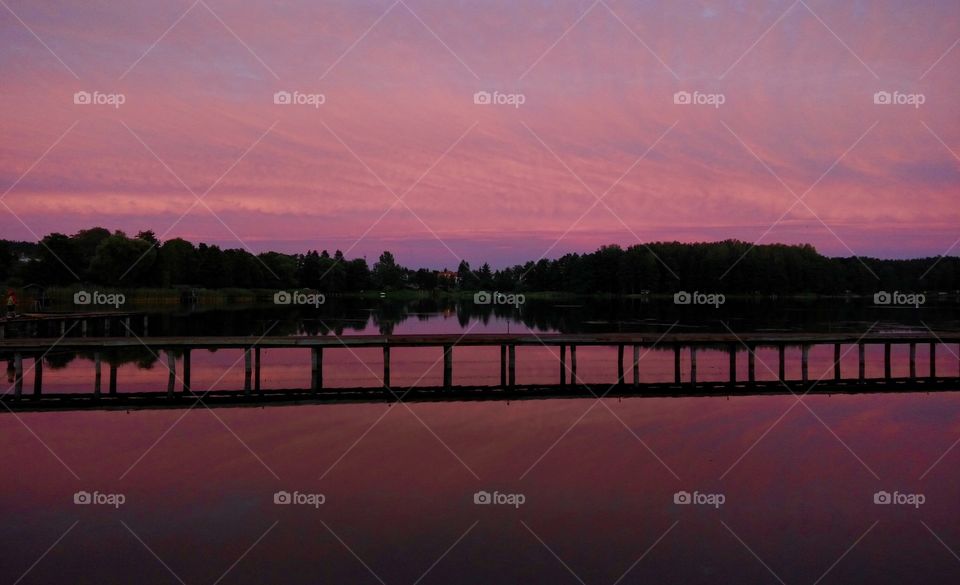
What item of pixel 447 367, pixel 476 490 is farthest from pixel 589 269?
pixel 476 490

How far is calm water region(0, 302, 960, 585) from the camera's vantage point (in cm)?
1145

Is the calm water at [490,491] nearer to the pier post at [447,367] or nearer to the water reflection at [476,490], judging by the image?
the water reflection at [476,490]

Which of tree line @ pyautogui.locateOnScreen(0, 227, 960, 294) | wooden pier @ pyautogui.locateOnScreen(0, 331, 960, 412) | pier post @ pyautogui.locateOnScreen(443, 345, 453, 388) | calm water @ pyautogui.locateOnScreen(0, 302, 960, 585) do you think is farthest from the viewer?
tree line @ pyautogui.locateOnScreen(0, 227, 960, 294)

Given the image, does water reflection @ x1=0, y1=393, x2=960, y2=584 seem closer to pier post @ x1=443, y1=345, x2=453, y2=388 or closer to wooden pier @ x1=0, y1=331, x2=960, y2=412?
wooden pier @ x1=0, y1=331, x2=960, y2=412

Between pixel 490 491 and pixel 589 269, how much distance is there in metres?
165

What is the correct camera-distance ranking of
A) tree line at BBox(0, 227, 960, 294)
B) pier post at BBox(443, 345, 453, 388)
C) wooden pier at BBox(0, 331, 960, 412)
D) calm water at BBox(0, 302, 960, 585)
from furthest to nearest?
1. tree line at BBox(0, 227, 960, 294)
2. pier post at BBox(443, 345, 453, 388)
3. wooden pier at BBox(0, 331, 960, 412)
4. calm water at BBox(0, 302, 960, 585)

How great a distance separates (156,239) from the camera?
436 feet

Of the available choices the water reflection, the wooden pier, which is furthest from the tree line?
the water reflection

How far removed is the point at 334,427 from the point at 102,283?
332 feet

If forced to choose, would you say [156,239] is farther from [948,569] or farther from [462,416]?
[948,569]

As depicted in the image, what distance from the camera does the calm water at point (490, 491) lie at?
37.6ft

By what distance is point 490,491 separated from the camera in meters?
14.8

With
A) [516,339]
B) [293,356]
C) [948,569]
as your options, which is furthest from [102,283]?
[948,569]

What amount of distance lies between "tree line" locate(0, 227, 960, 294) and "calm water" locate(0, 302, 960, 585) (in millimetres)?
97008
